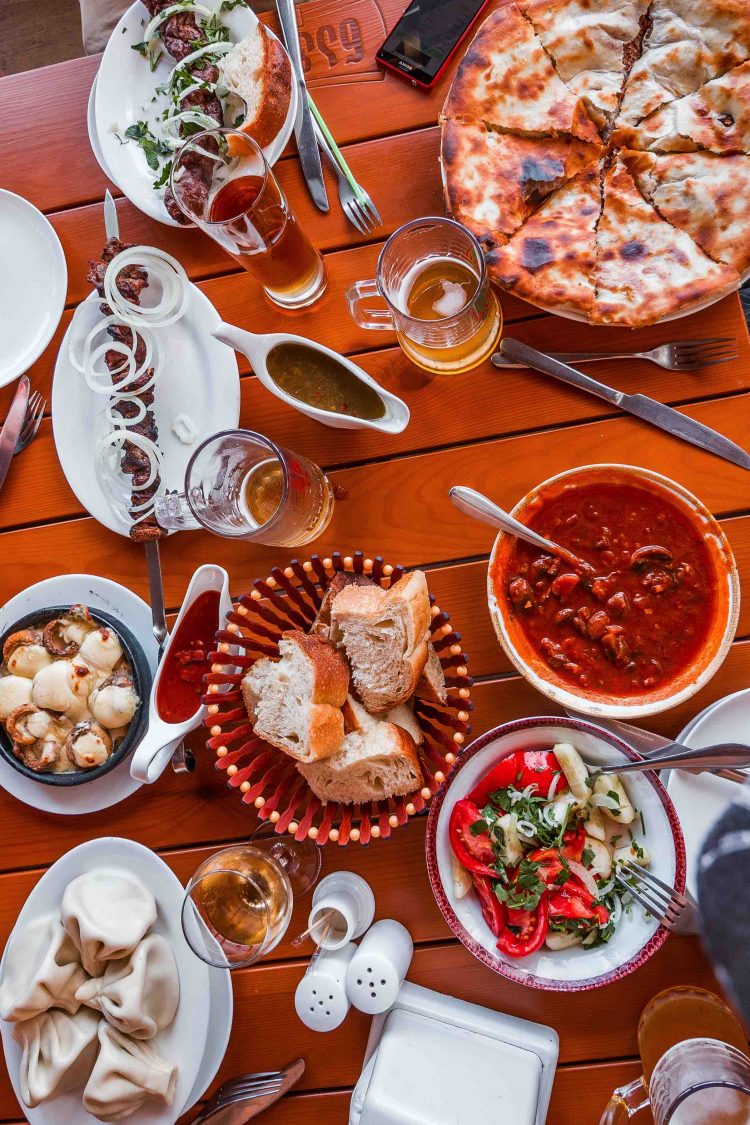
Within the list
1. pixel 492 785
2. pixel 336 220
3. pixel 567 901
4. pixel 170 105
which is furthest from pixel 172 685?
pixel 170 105

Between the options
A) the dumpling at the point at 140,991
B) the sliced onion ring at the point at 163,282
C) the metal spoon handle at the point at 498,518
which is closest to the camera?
the metal spoon handle at the point at 498,518

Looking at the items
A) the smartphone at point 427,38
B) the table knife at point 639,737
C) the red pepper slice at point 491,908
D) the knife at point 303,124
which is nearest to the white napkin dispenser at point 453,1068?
the red pepper slice at point 491,908

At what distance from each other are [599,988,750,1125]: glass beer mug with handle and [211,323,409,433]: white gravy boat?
1.57 metres

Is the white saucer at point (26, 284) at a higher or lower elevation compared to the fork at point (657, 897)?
higher

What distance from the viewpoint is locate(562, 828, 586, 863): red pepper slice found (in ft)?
6.64

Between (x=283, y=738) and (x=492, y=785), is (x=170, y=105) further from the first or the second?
(x=492, y=785)

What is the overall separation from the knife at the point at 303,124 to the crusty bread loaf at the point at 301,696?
1240 millimetres

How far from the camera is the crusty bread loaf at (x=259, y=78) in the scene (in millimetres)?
2162

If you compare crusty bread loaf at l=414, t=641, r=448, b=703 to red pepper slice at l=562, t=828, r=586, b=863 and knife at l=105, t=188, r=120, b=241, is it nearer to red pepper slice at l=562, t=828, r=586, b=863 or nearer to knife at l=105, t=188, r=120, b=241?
red pepper slice at l=562, t=828, r=586, b=863

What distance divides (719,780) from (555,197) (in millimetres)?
1510

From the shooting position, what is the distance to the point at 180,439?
90.1 inches

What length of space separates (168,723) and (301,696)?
0.40 meters

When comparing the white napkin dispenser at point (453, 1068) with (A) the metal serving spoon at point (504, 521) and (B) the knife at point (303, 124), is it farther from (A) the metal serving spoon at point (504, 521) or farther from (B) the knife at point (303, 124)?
(B) the knife at point (303, 124)

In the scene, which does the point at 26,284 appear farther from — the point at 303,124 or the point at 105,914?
the point at 105,914
